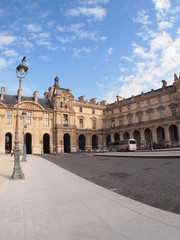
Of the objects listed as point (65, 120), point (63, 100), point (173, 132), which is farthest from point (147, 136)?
point (63, 100)

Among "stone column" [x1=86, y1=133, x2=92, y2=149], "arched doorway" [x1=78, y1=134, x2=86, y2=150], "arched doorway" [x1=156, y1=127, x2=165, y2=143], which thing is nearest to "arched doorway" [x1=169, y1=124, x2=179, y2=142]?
"arched doorway" [x1=156, y1=127, x2=165, y2=143]

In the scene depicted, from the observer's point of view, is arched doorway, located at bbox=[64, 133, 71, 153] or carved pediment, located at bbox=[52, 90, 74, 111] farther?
arched doorway, located at bbox=[64, 133, 71, 153]

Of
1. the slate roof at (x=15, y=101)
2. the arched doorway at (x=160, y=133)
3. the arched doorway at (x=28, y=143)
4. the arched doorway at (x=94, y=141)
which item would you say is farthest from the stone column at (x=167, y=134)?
the arched doorway at (x=28, y=143)

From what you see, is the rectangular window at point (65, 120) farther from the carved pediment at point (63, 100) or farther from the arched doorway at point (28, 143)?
the arched doorway at point (28, 143)

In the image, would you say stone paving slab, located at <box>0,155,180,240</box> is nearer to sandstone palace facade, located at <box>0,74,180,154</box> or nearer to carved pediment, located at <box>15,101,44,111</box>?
sandstone palace facade, located at <box>0,74,180,154</box>

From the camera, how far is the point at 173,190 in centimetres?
583

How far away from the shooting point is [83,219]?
12.3 ft

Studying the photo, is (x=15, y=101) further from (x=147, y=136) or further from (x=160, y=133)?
(x=160, y=133)

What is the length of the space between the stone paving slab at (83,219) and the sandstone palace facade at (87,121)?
36522mm

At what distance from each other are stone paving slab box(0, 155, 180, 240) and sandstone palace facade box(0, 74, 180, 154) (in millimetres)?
36522

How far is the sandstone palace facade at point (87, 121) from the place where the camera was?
42750mm

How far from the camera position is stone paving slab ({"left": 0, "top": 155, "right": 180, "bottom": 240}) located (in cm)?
309

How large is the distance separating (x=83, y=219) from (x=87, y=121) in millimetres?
52643

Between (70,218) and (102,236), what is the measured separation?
1.07m
